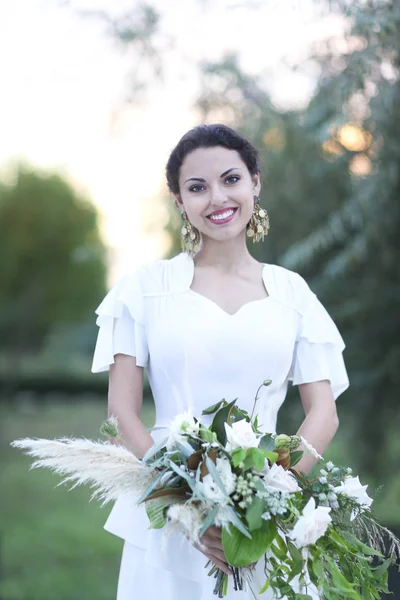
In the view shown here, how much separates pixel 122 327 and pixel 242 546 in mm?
894

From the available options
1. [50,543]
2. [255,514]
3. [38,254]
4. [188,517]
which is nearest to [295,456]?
[255,514]

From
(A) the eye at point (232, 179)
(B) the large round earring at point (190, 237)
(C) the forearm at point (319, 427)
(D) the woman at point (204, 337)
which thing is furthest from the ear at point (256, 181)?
(C) the forearm at point (319, 427)

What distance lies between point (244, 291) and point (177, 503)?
0.90 m

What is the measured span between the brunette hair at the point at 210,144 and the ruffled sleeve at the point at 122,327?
16.5 inches

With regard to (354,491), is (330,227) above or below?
above

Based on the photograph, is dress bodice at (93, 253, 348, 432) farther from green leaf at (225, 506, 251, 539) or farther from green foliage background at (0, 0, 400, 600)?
green foliage background at (0, 0, 400, 600)

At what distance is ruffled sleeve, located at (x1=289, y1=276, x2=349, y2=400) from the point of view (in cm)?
275

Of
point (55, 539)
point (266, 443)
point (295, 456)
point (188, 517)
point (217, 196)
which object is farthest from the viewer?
point (55, 539)

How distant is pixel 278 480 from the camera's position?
2113 millimetres

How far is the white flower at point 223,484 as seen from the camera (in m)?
1.99

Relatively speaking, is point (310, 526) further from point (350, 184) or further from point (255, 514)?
point (350, 184)

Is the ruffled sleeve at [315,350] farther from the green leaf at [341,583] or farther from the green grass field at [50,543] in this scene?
the green grass field at [50,543]

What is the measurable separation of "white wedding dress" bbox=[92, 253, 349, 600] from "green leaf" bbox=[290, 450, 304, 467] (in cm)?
36

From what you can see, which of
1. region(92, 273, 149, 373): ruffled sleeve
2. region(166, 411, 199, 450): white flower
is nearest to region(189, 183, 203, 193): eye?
region(92, 273, 149, 373): ruffled sleeve
